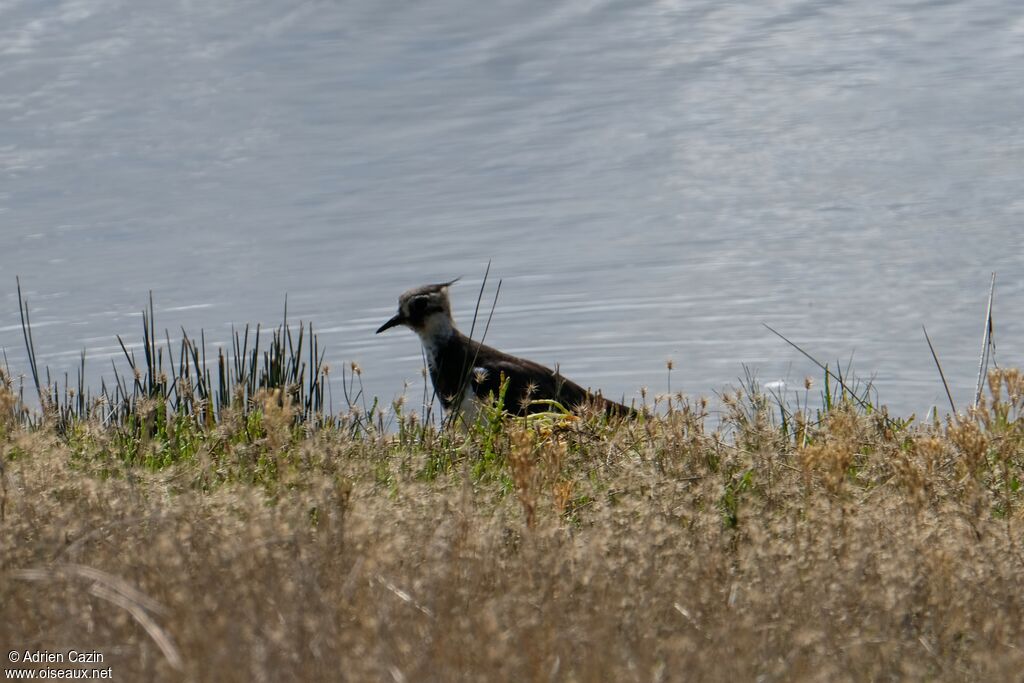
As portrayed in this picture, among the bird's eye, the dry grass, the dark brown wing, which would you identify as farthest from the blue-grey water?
the dry grass

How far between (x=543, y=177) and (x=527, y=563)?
33.7 ft

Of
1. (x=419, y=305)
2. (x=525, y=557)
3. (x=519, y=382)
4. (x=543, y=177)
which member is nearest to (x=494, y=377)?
(x=519, y=382)

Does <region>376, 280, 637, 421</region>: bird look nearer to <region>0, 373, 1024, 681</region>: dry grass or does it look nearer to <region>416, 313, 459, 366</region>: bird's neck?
<region>416, 313, 459, 366</region>: bird's neck

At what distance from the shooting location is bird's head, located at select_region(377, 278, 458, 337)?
839 centimetres

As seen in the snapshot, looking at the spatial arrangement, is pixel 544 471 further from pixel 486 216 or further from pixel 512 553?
pixel 486 216

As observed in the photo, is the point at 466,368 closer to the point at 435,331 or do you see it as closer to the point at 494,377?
the point at 494,377

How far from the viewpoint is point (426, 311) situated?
8.40m

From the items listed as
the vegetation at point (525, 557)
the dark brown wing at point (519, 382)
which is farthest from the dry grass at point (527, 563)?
the dark brown wing at point (519, 382)

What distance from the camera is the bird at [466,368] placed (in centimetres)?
773

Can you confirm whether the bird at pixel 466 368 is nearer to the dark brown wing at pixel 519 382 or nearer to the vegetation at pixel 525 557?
the dark brown wing at pixel 519 382

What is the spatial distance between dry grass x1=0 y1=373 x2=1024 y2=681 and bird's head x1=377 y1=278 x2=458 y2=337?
3.04m

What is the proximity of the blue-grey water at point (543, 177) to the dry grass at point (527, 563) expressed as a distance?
4062 mm

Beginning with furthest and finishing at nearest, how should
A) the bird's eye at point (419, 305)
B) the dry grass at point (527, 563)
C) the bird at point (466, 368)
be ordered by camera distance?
the bird's eye at point (419, 305)
the bird at point (466, 368)
the dry grass at point (527, 563)

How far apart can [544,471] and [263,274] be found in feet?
24.9
